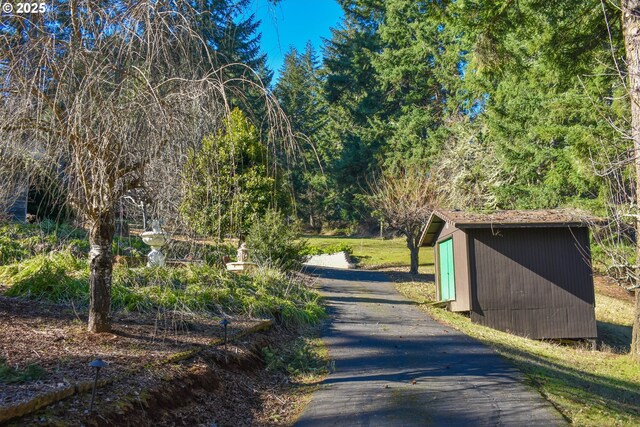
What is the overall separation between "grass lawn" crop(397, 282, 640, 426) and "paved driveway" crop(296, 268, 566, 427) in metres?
0.29

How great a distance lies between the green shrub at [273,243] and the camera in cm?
1525

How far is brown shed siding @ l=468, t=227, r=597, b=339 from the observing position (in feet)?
48.9

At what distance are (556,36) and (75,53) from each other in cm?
1094

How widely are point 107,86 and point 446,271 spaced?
558 inches

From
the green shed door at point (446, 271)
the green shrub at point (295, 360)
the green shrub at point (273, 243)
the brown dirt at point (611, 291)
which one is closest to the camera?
the green shrub at point (295, 360)

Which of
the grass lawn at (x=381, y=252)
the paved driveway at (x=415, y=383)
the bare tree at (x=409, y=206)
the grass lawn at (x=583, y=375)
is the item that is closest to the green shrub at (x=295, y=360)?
the paved driveway at (x=415, y=383)

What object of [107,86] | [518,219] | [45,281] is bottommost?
[45,281]

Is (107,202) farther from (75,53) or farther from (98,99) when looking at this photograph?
(75,53)

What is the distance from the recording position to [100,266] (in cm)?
596

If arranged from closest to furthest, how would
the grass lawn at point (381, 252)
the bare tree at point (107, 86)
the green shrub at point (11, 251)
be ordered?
the bare tree at point (107, 86) < the green shrub at point (11, 251) < the grass lawn at point (381, 252)

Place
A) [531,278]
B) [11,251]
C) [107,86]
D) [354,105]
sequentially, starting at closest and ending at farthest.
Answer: [107,86], [11,251], [531,278], [354,105]

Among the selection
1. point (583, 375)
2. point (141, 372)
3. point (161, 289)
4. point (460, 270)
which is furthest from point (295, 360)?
point (460, 270)

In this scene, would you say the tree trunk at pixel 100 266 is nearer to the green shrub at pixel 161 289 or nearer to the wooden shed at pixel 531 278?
the green shrub at pixel 161 289

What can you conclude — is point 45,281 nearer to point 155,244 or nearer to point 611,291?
point 155,244
